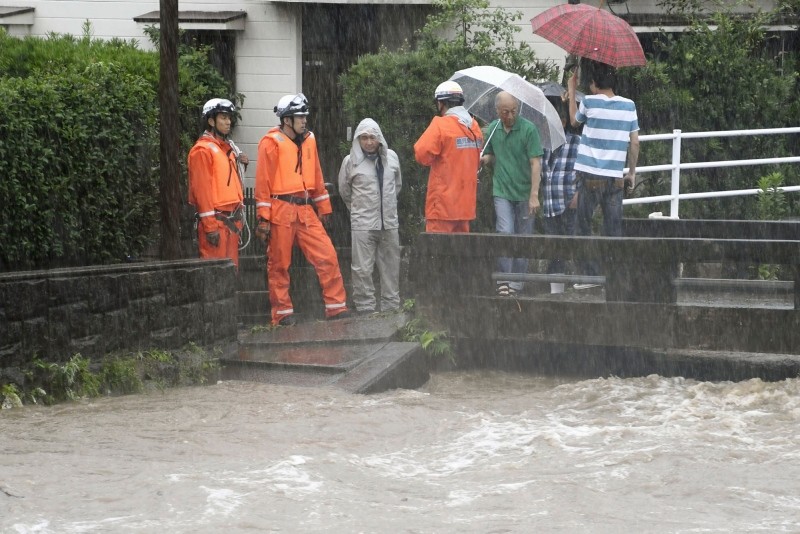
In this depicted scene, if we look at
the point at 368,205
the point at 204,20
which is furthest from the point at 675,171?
the point at 204,20

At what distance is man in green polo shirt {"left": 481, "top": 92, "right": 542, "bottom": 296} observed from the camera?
11406 millimetres

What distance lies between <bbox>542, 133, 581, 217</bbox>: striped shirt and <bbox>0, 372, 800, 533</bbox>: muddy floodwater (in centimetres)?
214

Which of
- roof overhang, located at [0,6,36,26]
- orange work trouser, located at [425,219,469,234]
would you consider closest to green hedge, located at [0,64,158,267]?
orange work trouser, located at [425,219,469,234]

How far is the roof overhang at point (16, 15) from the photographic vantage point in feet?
53.8

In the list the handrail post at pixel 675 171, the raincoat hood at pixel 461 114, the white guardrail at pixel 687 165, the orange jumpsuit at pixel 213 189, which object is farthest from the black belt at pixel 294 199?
the handrail post at pixel 675 171

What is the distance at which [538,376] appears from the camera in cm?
1044

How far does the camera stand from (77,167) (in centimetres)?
1053

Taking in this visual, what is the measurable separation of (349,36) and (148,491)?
11.0m

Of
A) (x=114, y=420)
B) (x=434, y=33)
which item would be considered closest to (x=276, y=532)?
(x=114, y=420)

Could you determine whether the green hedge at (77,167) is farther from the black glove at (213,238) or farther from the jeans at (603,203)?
the jeans at (603,203)

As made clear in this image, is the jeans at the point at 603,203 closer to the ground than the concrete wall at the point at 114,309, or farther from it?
farther from it

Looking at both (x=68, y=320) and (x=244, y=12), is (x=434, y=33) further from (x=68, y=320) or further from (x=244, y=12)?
(x=68, y=320)

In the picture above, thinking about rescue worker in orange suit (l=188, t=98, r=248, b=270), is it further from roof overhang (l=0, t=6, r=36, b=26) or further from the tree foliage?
roof overhang (l=0, t=6, r=36, b=26)

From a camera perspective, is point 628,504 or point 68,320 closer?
point 628,504
